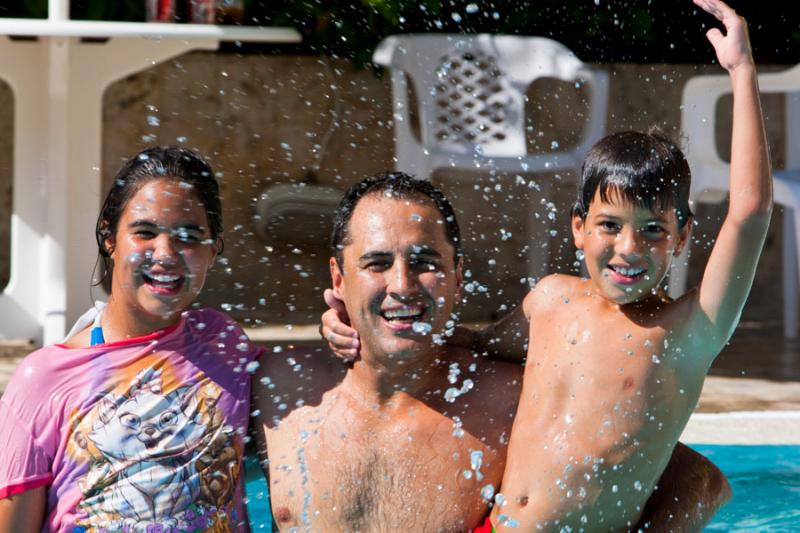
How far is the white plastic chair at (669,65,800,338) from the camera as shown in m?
5.80

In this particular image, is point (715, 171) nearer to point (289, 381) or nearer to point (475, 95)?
point (475, 95)

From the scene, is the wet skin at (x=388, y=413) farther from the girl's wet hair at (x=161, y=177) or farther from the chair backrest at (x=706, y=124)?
the chair backrest at (x=706, y=124)

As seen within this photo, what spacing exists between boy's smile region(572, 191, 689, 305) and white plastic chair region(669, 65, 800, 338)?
290 centimetres

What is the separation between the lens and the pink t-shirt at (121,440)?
262 cm

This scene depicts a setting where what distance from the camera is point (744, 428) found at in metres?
4.47

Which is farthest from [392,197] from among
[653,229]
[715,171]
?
[715,171]

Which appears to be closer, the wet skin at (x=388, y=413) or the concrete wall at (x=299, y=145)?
the wet skin at (x=388, y=413)

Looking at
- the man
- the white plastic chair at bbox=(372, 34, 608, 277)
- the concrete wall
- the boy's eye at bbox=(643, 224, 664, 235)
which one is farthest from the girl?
the concrete wall

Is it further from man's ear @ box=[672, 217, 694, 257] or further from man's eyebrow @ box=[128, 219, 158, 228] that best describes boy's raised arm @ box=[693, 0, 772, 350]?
man's eyebrow @ box=[128, 219, 158, 228]

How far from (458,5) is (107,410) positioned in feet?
15.5

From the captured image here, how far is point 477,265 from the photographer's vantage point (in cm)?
716

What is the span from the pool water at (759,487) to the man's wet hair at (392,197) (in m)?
1.96

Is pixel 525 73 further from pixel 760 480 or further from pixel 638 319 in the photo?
pixel 638 319

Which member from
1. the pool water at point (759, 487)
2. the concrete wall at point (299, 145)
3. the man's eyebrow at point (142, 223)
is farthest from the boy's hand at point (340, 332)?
the concrete wall at point (299, 145)
